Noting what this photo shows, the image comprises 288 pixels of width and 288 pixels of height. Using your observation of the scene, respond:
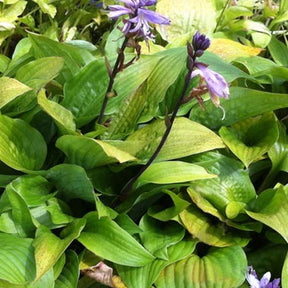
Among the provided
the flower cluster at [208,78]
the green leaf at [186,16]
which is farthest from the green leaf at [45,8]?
the flower cluster at [208,78]

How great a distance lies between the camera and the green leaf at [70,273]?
120 cm

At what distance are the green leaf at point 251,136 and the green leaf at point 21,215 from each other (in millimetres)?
584

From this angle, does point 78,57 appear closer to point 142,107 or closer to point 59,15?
point 142,107

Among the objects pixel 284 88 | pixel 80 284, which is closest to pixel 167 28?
pixel 284 88

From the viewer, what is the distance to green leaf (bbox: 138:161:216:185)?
1.23m

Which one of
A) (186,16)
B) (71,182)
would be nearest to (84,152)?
(71,182)

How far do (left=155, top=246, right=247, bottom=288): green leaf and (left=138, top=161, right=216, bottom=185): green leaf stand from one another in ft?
0.73

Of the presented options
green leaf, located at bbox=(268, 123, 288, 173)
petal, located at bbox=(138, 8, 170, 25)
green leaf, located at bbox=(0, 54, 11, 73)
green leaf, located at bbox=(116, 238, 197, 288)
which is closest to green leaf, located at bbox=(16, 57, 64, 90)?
green leaf, located at bbox=(0, 54, 11, 73)

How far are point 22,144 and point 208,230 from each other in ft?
1.78

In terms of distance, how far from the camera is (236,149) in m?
1.44

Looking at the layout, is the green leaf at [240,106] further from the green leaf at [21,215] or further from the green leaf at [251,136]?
the green leaf at [21,215]

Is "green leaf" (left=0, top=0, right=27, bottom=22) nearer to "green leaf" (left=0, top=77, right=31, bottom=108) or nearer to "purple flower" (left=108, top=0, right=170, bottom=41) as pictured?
"green leaf" (left=0, top=77, right=31, bottom=108)

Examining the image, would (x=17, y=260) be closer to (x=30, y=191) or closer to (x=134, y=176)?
(x=30, y=191)

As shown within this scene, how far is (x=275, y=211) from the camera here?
131cm
